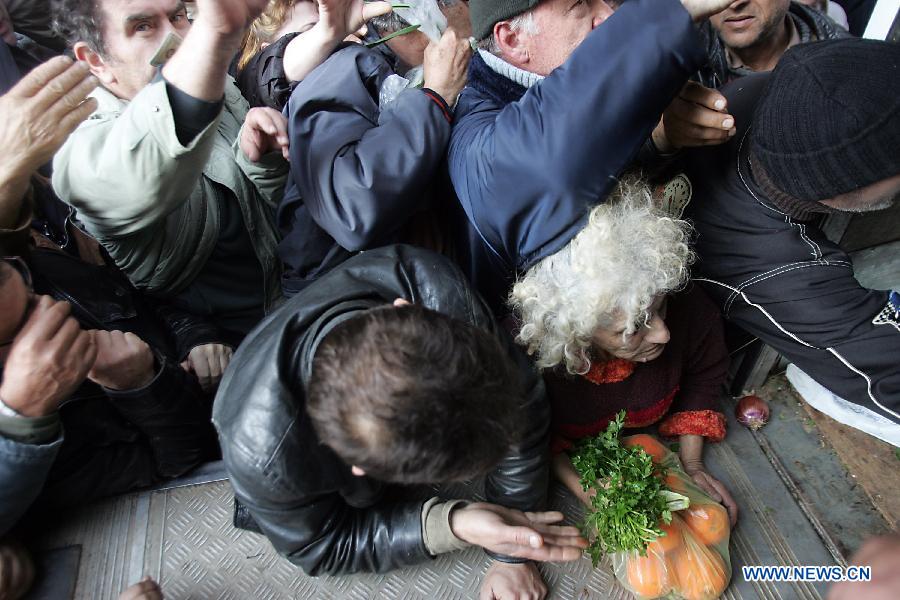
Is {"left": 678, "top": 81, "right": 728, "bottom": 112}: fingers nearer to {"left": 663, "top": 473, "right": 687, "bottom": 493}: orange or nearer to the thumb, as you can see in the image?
{"left": 663, "top": 473, "right": 687, "bottom": 493}: orange

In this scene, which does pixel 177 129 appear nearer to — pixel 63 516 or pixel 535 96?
pixel 535 96

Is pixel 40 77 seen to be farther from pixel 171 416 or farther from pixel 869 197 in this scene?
pixel 869 197

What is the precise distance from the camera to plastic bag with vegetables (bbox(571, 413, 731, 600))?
5.18 feet

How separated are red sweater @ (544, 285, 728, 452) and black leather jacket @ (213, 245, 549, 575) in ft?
0.71

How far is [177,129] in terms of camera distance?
1.50 meters

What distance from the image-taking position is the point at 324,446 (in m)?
1.44

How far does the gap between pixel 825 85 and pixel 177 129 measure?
1.59m

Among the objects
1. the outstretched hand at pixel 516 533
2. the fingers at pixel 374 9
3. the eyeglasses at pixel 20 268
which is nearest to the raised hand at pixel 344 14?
the fingers at pixel 374 9

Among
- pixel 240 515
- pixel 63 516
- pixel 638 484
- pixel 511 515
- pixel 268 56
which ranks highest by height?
pixel 268 56

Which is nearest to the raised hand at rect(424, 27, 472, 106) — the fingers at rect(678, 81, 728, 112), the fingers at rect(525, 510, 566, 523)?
the fingers at rect(678, 81, 728, 112)

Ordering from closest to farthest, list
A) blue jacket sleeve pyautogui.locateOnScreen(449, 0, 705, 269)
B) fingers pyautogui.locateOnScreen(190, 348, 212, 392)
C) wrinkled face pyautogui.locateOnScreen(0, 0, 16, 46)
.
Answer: blue jacket sleeve pyautogui.locateOnScreen(449, 0, 705, 269) < fingers pyautogui.locateOnScreen(190, 348, 212, 392) < wrinkled face pyautogui.locateOnScreen(0, 0, 16, 46)

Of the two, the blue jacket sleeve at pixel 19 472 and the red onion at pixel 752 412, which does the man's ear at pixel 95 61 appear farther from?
the red onion at pixel 752 412

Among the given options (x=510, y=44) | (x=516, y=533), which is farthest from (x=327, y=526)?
(x=510, y=44)

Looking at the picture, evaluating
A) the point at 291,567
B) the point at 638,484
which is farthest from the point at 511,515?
the point at 291,567
